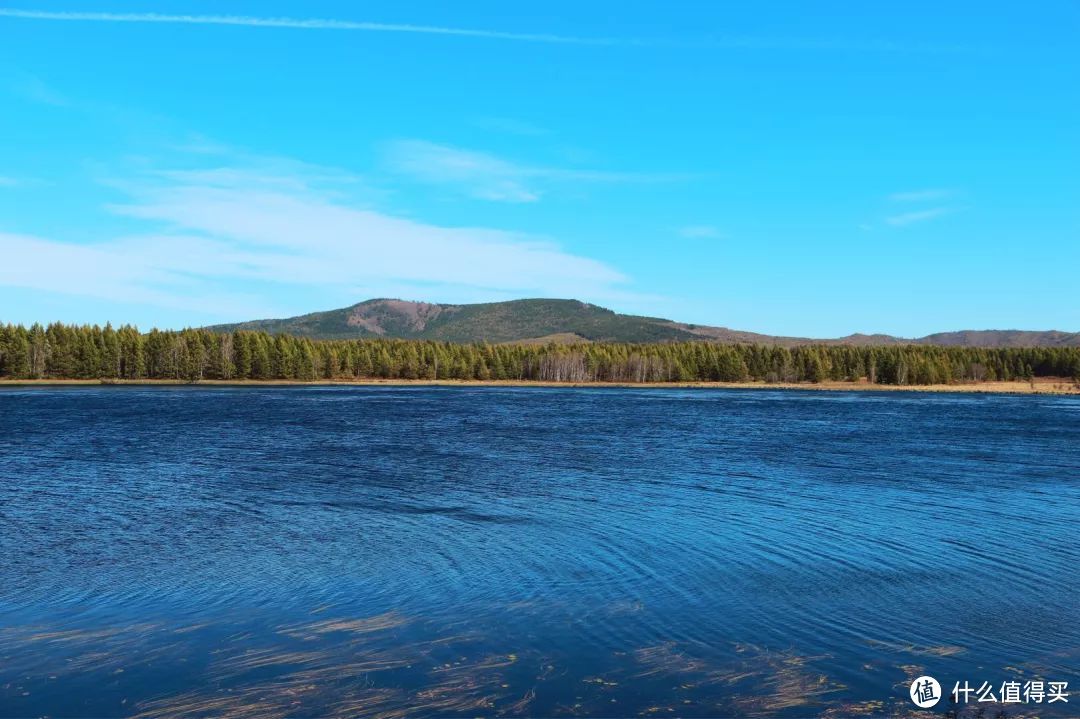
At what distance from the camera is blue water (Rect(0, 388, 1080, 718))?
13008 mm

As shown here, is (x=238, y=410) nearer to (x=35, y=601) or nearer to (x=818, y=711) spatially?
(x=35, y=601)

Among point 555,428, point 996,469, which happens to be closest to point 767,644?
point 996,469

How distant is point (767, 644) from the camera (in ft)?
50.0

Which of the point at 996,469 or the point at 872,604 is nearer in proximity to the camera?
the point at 872,604

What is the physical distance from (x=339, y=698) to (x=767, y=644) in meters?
7.78
